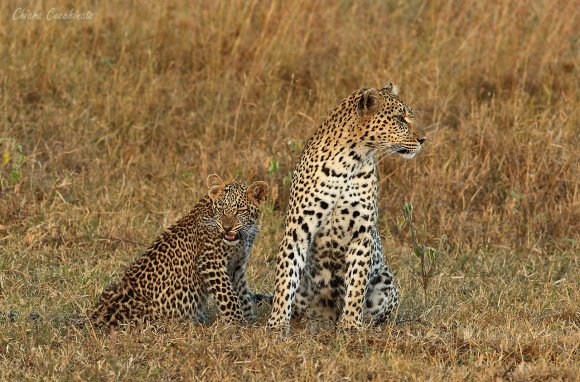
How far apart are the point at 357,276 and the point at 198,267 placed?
985 millimetres

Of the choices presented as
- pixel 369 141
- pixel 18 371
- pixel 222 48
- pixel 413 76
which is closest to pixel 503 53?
pixel 413 76

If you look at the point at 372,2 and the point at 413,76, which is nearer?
the point at 413,76

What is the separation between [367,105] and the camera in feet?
23.4

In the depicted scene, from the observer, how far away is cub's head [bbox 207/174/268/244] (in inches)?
287

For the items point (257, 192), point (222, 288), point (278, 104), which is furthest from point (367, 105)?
point (278, 104)

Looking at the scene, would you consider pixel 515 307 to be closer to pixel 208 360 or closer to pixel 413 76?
pixel 208 360

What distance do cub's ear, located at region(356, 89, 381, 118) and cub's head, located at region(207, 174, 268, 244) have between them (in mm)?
807

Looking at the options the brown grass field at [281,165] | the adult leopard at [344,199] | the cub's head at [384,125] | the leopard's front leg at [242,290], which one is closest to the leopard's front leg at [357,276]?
the adult leopard at [344,199]

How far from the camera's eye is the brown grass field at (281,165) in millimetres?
6328

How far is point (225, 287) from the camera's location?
720 cm

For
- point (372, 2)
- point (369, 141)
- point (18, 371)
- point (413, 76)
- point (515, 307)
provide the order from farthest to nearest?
point (372, 2) < point (413, 76) < point (515, 307) < point (369, 141) < point (18, 371)

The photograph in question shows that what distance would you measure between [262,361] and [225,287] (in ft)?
3.84

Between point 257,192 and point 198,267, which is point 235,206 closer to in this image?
point 257,192

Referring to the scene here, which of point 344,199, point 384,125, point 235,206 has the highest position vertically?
point 384,125
